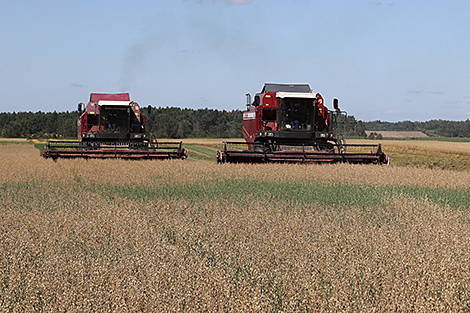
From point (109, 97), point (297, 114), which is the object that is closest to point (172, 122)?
point (109, 97)

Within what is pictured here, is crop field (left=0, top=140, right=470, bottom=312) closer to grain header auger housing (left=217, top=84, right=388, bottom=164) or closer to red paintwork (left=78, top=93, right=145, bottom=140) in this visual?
grain header auger housing (left=217, top=84, right=388, bottom=164)

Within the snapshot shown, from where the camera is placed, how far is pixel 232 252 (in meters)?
5.31

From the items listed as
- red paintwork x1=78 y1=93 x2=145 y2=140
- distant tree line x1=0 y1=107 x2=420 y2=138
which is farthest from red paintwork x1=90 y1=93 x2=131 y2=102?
distant tree line x1=0 y1=107 x2=420 y2=138

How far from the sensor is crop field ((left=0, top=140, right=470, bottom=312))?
3970mm

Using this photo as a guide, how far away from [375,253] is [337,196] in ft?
15.9

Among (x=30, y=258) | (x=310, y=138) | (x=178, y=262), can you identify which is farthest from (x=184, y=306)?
(x=310, y=138)

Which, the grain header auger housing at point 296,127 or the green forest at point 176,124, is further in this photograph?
the green forest at point 176,124

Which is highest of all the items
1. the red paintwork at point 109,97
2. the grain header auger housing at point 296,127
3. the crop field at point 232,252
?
the red paintwork at point 109,97

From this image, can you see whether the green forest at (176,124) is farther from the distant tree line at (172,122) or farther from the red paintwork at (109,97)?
the red paintwork at (109,97)

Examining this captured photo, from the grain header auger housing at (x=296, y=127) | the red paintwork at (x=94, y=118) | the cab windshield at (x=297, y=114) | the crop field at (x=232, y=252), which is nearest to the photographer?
the crop field at (x=232, y=252)

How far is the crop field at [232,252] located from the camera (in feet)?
13.0

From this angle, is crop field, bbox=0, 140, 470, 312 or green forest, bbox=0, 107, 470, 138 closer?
crop field, bbox=0, 140, 470, 312

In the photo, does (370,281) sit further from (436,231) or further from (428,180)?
(428,180)

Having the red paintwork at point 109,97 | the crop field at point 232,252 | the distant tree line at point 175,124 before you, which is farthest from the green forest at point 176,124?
the crop field at point 232,252
